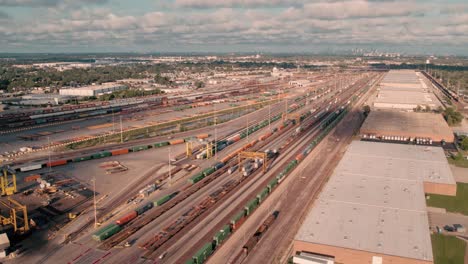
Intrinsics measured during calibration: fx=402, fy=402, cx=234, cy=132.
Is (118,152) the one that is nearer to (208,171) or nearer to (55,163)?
(55,163)

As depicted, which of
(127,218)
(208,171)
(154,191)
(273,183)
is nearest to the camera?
(127,218)

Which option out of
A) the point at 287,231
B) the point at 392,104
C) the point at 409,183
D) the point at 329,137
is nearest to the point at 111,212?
the point at 287,231

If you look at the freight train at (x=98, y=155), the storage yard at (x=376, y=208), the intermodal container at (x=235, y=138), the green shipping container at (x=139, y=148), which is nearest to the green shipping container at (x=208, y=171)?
the freight train at (x=98, y=155)

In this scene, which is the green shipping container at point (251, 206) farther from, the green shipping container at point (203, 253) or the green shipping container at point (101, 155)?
the green shipping container at point (101, 155)

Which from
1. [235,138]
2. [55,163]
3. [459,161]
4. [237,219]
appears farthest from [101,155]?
[459,161]

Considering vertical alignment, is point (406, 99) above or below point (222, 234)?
above

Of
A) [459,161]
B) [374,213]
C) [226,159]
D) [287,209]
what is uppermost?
[374,213]
